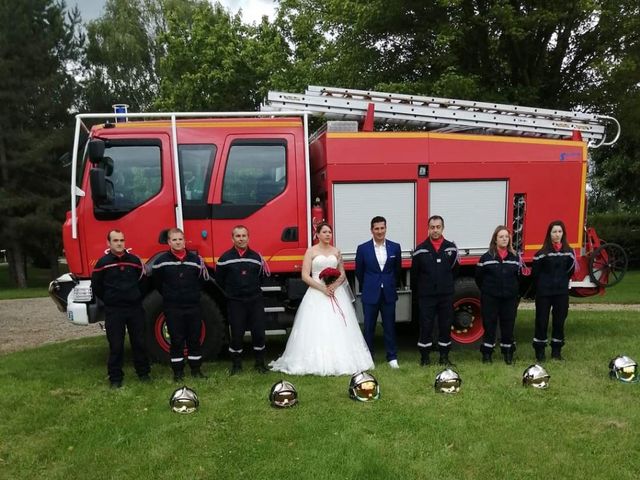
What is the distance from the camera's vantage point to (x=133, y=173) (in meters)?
6.47

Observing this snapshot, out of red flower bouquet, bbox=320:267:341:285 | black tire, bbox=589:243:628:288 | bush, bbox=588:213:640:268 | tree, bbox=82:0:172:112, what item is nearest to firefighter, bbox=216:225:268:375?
red flower bouquet, bbox=320:267:341:285

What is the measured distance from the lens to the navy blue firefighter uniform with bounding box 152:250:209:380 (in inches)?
230

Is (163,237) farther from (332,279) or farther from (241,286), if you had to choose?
(332,279)

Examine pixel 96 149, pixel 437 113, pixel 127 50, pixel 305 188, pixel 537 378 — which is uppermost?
pixel 127 50

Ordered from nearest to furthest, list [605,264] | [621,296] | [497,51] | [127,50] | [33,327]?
[605,264] → [33,327] → [621,296] → [497,51] → [127,50]

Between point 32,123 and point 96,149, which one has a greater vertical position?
point 32,123

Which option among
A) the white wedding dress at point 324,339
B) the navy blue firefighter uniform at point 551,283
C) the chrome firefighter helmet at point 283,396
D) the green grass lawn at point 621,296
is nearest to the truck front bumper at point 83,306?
the white wedding dress at point 324,339

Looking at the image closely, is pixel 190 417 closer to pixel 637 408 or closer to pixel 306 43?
pixel 637 408

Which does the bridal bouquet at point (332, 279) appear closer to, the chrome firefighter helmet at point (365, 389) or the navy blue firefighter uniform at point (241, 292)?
the navy blue firefighter uniform at point (241, 292)

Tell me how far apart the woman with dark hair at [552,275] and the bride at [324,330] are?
204 centimetres

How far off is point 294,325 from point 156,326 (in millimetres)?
1584

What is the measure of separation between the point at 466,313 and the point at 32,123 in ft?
69.5

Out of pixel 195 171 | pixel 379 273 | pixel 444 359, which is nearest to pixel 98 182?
pixel 195 171

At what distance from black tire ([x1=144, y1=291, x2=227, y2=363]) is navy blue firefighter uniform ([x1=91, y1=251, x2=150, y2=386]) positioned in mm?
507
